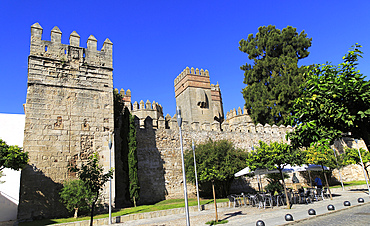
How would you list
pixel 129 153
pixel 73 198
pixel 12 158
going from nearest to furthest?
pixel 12 158, pixel 73 198, pixel 129 153

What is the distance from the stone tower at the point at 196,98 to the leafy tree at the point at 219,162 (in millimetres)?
14619

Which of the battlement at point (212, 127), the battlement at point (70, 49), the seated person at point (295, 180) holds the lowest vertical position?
the seated person at point (295, 180)

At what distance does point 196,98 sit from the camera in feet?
106

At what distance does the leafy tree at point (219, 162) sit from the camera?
15.2m

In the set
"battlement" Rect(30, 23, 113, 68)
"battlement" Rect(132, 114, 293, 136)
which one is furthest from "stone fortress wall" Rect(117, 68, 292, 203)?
"battlement" Rect(30, 23, 113, 68)

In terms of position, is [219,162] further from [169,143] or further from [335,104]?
[335,104]

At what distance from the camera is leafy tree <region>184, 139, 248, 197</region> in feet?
50.0

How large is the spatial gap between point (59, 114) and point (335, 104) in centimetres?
1158

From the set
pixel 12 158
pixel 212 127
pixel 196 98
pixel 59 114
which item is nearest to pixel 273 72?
pixel 196 98

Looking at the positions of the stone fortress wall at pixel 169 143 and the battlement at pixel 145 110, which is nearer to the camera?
the stone fortress wall at pixel 169 143

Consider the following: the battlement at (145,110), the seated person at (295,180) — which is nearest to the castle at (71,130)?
the seated person at (295,180)

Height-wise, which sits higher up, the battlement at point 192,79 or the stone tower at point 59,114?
the battlement at point 192,79

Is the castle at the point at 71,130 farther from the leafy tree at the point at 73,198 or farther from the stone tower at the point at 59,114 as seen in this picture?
the leafy tree at the point at 73,198

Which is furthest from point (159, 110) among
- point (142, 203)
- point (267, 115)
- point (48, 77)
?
point (48, 77)
